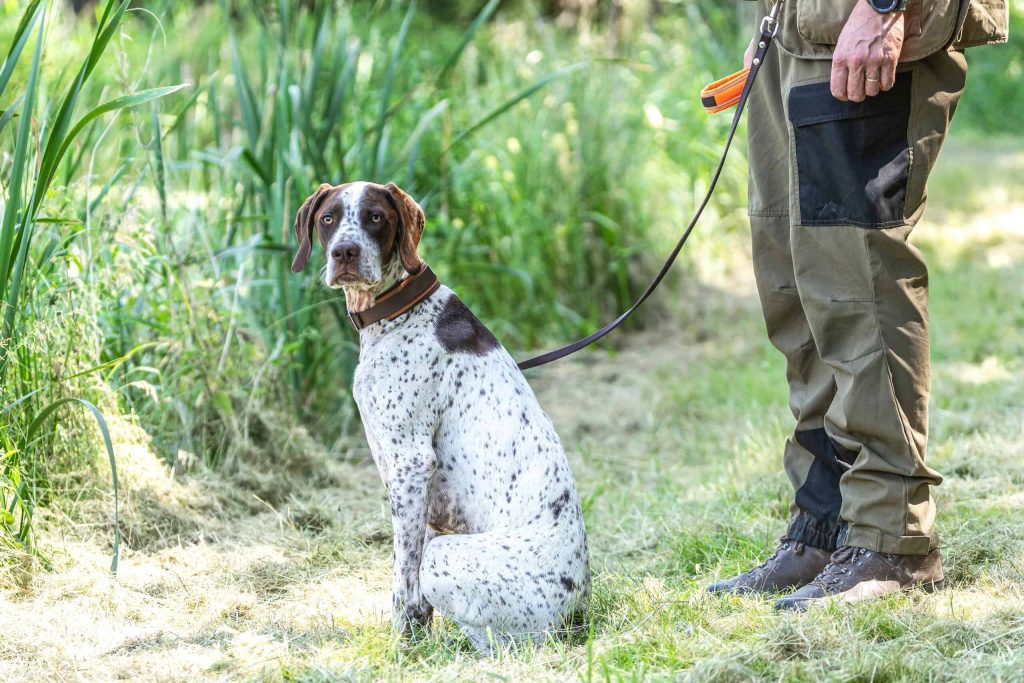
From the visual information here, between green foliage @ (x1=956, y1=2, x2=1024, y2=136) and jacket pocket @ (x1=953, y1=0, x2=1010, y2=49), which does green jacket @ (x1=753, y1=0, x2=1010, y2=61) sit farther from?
green foliage @ (x1=956, y1=2, x2=1024, y2=136)

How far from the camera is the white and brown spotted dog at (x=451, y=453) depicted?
A: 263 cm

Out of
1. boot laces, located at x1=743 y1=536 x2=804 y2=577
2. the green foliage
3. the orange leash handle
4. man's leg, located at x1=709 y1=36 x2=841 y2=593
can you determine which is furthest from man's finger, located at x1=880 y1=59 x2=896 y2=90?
the green foliage

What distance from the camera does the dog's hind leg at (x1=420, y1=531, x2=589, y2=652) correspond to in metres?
2.62

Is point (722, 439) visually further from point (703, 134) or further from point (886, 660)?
point (703, 134)

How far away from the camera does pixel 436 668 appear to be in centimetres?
251

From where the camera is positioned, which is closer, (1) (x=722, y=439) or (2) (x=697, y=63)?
(1) (x=722, y=439)

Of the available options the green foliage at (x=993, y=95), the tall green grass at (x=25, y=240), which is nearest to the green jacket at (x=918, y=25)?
the tall green grass at (x=25, y=240)

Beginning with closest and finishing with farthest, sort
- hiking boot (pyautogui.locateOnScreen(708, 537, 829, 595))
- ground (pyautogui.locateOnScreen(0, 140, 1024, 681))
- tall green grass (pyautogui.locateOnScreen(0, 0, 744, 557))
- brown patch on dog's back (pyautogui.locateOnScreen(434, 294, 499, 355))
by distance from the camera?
ground (pyautogui.locateOnScreen(0, 140, 1024, 681))
brown patch on dog's back (pyautogui.locateOnScreen(434, 294, 499, 355))
hiking boot (pyautogui.locateOnScreen(708, 537, 829, 595))
tall green grass (pyautogui.locateOnScreen(0, 0, 744, 557))

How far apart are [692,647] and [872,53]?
143cm

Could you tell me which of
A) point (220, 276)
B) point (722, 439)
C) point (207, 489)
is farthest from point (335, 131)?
point (722, 439)

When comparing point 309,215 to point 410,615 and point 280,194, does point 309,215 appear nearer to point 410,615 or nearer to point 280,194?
point 410,615

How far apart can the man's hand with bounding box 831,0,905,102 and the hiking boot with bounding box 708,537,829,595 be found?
126 cm

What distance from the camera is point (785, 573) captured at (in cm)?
301

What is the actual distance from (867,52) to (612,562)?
1.70 metres
